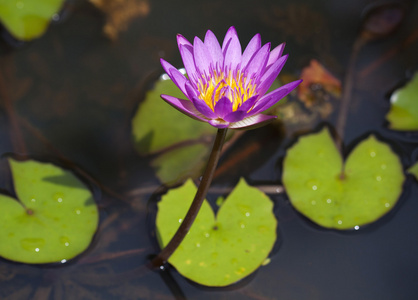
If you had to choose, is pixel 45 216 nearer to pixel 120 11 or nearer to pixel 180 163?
pixel 180 163

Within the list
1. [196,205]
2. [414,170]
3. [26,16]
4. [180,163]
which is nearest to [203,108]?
[196,205]

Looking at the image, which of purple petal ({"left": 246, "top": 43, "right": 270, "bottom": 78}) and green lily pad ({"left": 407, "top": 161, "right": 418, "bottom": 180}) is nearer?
purple petal ({"left": 246, "top": 43, "right": 270, "bottom": 78})

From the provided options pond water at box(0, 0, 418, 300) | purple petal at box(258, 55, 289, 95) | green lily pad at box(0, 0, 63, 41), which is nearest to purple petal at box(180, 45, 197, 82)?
purple petal at box(258, 55, 289, 95)

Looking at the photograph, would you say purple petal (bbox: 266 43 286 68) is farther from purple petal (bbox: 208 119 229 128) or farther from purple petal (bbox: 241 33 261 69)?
purple petal (bbox: 208 119 229 128)

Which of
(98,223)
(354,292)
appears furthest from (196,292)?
(354,292)

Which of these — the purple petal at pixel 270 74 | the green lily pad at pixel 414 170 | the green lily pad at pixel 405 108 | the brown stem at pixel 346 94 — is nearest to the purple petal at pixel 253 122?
the purple petal at pixel 270 74

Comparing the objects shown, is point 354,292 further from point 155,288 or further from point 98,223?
point 98,223
